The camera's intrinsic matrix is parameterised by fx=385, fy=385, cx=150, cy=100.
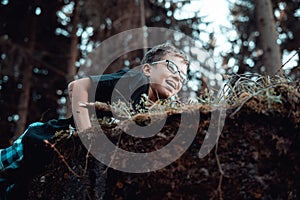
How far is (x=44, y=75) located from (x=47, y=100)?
1.72ft

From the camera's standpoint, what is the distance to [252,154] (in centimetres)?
150

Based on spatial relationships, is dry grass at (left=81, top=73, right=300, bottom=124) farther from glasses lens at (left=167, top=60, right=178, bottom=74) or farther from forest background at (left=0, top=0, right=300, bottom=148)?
forest background at (left=0, top=0, right=300, bottom=148)

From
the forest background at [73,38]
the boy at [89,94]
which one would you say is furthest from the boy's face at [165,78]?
the forest background at [73,38]

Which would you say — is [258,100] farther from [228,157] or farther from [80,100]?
[80,100]

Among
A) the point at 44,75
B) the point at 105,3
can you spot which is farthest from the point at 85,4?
A: the point at 44,75

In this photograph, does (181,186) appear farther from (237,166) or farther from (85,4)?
(85,4)

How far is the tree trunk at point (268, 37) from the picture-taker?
4.05m

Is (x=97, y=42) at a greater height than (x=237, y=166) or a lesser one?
greater

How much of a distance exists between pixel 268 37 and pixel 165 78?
6.95 ft

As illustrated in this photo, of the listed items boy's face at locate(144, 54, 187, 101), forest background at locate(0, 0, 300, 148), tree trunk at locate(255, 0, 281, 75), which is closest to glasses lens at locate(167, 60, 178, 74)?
boy's face at locate(144, 54, 187, 101)

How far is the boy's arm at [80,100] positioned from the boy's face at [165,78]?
54cm

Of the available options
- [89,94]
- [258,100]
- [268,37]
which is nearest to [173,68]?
[89,94]

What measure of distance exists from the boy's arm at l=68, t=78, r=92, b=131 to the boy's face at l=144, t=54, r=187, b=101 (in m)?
0.54

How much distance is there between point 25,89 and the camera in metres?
6.71
